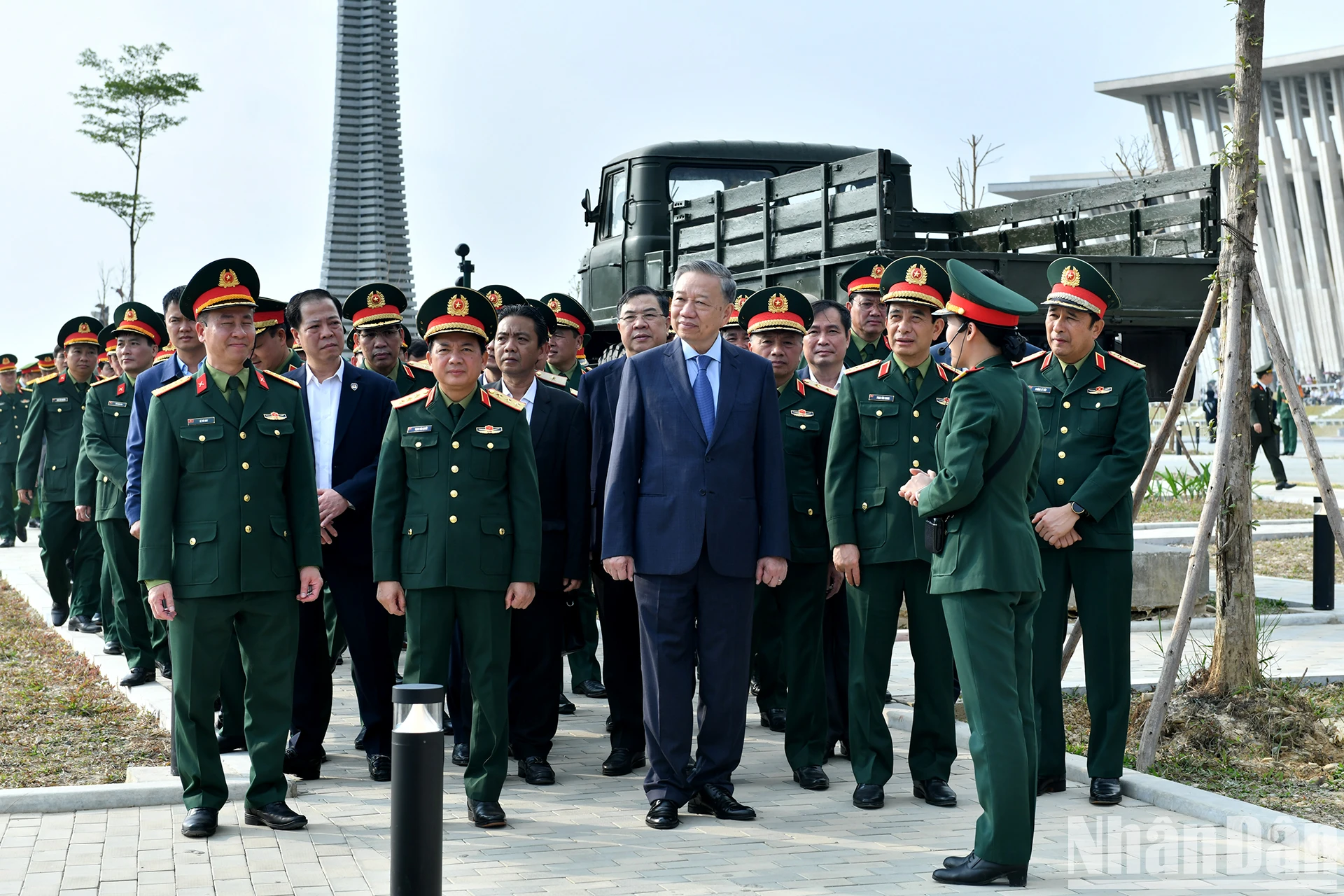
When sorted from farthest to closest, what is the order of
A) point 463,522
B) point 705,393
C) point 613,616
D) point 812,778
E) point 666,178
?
point 666,178, point 613,616, point 812,778, point 705,393, point 463,522

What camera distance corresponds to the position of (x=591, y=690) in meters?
8.15

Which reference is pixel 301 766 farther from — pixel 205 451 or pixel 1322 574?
pixel 1322 574

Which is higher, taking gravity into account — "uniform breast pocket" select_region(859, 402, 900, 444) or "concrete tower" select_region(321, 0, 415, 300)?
"concrete tower" select_region(321, 0, 415, 300)

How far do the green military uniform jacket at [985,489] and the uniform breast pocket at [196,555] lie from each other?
2584mm

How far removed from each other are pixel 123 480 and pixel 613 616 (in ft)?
11.0

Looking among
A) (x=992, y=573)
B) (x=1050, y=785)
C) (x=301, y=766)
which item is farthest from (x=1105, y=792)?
(x=301, y=766)

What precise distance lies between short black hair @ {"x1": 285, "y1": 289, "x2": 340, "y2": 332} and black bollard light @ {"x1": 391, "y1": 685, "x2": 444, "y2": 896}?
9.92 ft

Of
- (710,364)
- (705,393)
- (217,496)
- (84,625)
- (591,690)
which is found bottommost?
(591,690)

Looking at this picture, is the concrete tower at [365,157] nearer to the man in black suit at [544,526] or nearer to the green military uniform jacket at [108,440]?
the green military uniform jacket at [108,440]

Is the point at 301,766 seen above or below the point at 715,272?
below

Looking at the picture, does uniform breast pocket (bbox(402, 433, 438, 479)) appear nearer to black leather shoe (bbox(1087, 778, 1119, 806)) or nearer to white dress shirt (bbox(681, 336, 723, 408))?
white dress shirt (bbox(681, 336, 723, 408))

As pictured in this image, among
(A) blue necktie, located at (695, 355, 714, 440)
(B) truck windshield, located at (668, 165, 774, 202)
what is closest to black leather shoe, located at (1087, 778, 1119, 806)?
(A) blue necktie, located at (695, 355, 714, 440)

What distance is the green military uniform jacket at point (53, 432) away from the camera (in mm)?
10984

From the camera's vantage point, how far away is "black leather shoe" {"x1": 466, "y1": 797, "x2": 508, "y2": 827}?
5.18 m
